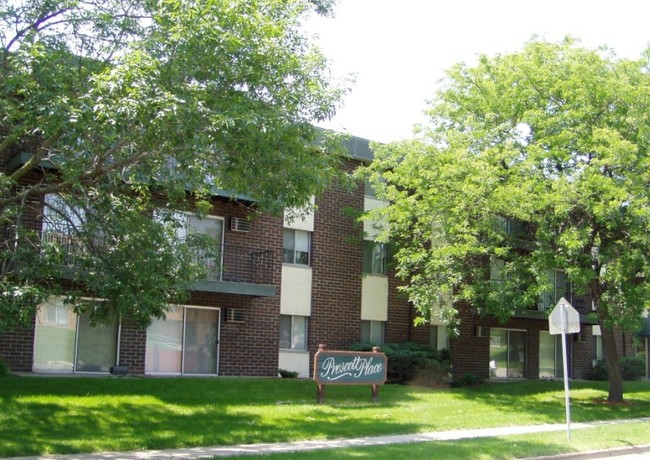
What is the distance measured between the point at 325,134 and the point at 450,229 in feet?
25.2

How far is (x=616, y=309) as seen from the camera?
20438mm

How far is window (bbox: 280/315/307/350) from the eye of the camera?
24.3 metres

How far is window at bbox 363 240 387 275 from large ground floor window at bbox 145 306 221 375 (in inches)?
226

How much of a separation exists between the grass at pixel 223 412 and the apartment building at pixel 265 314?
187 cm

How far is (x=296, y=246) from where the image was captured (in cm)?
2478

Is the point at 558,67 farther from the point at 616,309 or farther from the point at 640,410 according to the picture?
the point at 640,410

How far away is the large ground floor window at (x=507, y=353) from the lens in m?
30.7

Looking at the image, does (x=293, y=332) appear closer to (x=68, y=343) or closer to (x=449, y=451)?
(x=68, y=343)

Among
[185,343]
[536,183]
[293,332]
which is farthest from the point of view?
[293,332]

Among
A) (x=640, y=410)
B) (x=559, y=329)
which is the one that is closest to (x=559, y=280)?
(x=640, y=410)

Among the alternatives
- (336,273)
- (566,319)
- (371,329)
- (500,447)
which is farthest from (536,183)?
(500,447)

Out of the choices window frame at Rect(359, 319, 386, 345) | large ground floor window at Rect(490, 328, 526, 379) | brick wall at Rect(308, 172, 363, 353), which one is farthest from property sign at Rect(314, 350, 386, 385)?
large ground floor window at Rect(490, 328, 526, 379)

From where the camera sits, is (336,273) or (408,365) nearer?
(408,365)

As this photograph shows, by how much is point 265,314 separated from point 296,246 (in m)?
2.43
